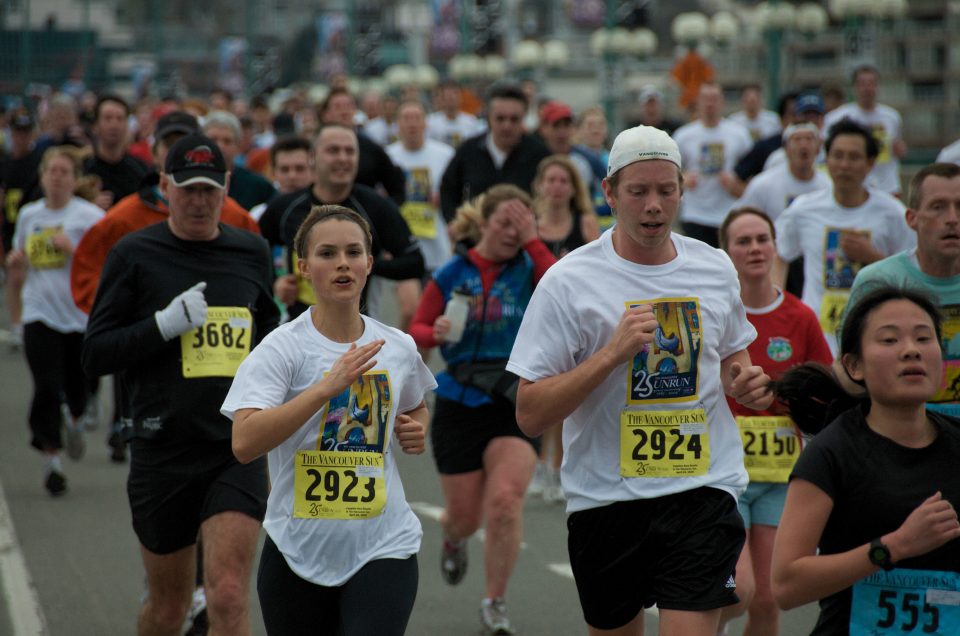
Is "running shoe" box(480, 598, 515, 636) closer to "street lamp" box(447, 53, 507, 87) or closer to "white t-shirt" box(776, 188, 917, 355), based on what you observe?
"white t-shirt" box(776, 188, 917, 355)

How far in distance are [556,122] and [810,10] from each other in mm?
21026

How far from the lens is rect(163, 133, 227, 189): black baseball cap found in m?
6.38

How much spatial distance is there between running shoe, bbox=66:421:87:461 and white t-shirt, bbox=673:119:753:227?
695 centimetres

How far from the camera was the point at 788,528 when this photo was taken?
4094mm

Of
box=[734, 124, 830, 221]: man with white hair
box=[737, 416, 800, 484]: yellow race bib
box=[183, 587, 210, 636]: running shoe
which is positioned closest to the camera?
box=[737, 416, 800, 484]: yellow race bib

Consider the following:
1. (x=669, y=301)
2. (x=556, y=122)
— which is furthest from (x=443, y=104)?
(x=669, y=301)

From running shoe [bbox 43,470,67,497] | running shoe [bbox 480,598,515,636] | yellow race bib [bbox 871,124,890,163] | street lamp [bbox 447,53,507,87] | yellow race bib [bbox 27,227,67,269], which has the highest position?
street lamp [bbox 447,53,507,87]

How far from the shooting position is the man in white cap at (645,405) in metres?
4.93

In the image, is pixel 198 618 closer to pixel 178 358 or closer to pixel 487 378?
pixel 178 358

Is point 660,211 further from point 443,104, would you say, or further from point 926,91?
point 926,91

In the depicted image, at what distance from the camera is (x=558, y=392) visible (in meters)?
4.83

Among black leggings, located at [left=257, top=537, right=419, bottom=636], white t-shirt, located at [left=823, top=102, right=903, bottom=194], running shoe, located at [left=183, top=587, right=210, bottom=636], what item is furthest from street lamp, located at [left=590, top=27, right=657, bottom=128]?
black leggings, located at [left=257, top=537, right=419, bottom=636]

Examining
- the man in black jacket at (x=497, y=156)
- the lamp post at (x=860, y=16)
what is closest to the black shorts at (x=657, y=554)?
the man in black jacket at (x=497, y=156)

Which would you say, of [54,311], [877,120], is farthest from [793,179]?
[54,311]
